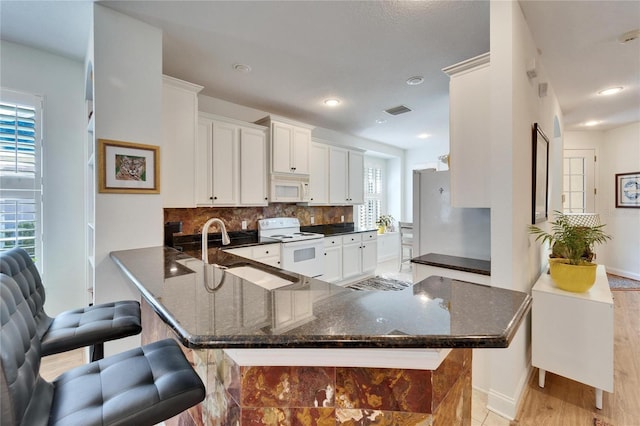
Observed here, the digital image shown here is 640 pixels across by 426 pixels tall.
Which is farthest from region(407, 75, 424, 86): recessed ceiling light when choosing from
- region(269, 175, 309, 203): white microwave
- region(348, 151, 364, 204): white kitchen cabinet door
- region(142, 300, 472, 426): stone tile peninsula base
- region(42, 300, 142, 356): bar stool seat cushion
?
region(42, 300, 142, 356): bar stool seat cushion

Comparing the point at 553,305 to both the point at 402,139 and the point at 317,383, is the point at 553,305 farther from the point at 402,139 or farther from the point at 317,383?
the point at 402,139

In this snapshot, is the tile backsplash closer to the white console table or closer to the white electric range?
the white electric range

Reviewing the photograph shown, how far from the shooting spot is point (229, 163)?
11.4ft

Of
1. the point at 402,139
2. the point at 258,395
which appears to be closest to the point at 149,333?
the point at 258,395

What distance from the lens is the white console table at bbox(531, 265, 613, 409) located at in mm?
1844

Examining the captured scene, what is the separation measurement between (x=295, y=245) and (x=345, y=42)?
2391mm

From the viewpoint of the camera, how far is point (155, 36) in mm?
2193

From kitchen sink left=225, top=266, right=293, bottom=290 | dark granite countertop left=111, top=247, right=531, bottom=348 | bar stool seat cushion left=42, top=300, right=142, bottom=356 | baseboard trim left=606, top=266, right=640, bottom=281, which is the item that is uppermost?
dark granite countertop left=111, top=247, right=531, bottom=348

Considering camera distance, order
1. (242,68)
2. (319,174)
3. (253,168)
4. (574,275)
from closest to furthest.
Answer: (574,275), (242,68), (253,168), (319,174)

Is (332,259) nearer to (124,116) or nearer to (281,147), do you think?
(281,147)

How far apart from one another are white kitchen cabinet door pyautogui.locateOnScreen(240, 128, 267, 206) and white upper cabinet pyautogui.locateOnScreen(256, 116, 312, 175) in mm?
136

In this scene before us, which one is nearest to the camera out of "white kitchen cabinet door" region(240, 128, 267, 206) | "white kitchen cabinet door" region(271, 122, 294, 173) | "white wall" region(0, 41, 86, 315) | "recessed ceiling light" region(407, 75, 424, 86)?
"white wall" region(0, 41, 86, 315)

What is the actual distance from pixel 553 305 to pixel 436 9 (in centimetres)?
222

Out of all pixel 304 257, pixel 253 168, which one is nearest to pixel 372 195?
pixel 304 257
